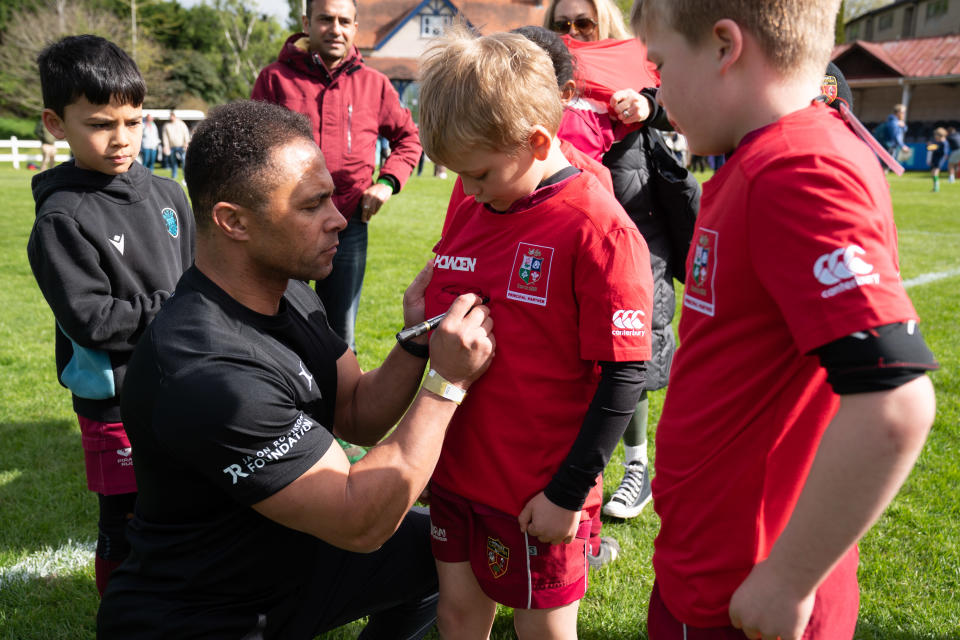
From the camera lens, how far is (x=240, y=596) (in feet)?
6.89

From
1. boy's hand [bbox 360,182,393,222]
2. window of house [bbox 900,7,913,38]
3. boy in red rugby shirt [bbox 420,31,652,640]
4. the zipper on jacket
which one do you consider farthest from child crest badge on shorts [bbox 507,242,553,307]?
window of house [bbox 900,7,913,38]

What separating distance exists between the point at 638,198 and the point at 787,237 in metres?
2.17

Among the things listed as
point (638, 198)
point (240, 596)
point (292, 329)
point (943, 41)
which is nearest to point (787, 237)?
point (292, 329)

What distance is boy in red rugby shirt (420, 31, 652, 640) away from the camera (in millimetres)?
1828

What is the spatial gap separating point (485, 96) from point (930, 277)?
8.93m

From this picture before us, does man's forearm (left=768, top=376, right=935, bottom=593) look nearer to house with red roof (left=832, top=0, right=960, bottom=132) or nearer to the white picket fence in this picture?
the white picket fence

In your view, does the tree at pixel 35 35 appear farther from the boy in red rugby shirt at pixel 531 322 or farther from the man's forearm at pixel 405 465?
the man's forearm at pixel 405 465

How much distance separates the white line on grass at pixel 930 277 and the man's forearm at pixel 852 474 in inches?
328

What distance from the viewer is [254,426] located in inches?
74.0

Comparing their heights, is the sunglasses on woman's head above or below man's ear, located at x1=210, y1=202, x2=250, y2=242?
above

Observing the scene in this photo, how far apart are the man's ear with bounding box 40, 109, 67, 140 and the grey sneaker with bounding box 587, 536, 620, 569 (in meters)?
2.82

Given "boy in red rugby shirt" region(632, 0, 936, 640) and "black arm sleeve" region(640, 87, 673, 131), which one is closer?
"boy in red rugby shirt" region(632, 0, 936, 640)

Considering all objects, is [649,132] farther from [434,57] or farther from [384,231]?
[384,231]

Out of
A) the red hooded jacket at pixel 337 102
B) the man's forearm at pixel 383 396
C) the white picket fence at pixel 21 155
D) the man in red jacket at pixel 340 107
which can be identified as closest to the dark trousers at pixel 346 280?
the man in red jacket at pixel 340 107
